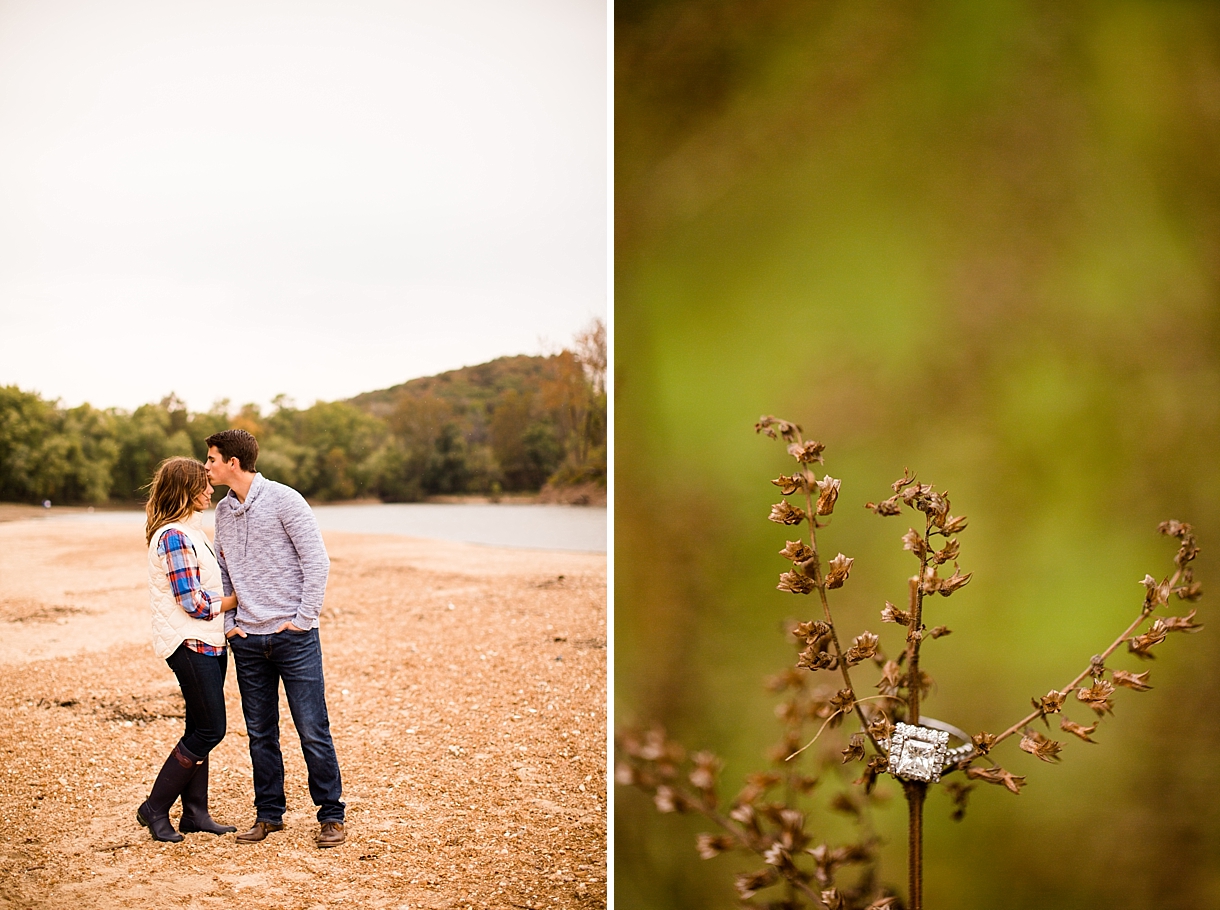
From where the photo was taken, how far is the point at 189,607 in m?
1.61

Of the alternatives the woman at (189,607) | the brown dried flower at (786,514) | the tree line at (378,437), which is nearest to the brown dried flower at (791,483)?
the brown dried flower at (786,514)

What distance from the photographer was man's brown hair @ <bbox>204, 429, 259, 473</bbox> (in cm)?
162

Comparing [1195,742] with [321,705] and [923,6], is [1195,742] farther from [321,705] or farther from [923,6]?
[321,705]

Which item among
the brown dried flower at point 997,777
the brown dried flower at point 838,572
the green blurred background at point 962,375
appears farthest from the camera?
the green blurred background at point 962,375

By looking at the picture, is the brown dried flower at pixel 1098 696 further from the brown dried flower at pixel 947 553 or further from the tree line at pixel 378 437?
the tree line at pixel 378 437

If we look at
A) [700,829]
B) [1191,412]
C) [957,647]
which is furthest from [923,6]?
[700,829]

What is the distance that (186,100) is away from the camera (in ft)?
5.48

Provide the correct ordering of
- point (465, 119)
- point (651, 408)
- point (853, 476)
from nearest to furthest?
point (853, 476)
point (651, 408)
point (465, 119)

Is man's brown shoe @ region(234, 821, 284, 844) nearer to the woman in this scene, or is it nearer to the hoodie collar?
the woman

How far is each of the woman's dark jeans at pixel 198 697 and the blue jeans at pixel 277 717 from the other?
5 centimetres

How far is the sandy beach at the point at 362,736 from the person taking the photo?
62.1 inches

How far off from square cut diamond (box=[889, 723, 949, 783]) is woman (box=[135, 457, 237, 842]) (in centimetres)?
116

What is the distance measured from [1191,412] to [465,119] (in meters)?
1.37

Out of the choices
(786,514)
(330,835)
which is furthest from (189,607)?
(786,514)
